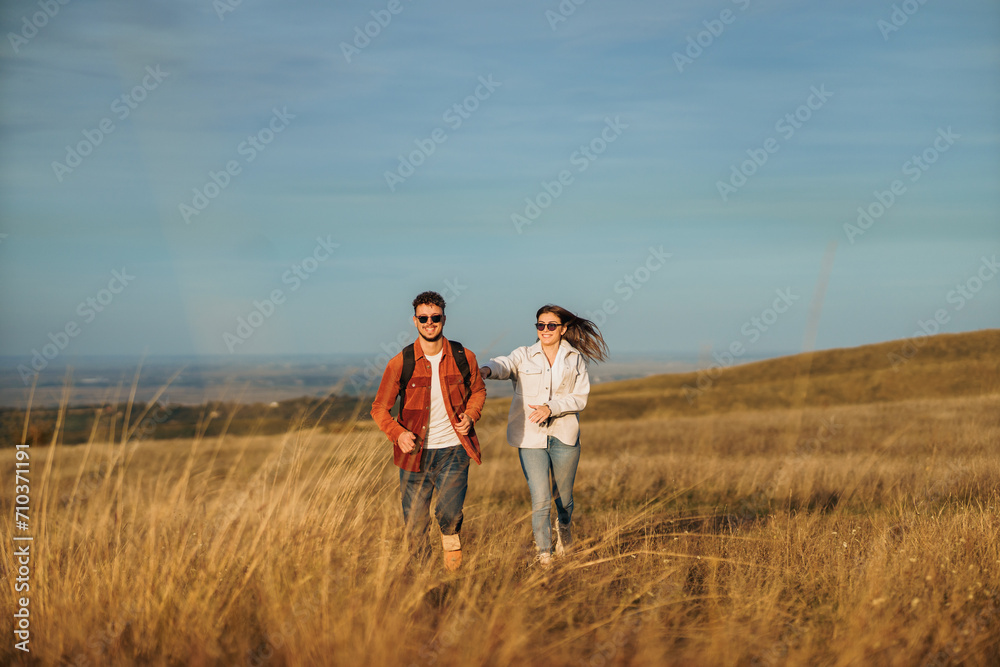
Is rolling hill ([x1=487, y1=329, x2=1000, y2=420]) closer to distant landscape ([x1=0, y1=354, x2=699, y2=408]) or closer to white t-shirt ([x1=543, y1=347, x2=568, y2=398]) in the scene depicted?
white t-shirt ([x1=543, y1=347, x2=568, y2=398])

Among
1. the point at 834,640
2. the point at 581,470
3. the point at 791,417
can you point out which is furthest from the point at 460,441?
the point at 791,417

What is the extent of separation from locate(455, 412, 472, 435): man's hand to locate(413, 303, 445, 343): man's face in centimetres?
64

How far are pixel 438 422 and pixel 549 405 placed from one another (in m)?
1.01

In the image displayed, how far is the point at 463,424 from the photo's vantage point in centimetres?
592

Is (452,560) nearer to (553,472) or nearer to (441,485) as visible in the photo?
(441,485)

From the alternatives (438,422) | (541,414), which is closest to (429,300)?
(438,422)

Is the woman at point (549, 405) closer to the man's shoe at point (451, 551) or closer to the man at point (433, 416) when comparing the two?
the man at point (433, 416)

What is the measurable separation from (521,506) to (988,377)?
27416mm

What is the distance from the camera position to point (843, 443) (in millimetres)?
16141

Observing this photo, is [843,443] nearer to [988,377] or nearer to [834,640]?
[834,640]

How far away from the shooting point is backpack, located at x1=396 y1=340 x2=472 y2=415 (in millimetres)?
5988

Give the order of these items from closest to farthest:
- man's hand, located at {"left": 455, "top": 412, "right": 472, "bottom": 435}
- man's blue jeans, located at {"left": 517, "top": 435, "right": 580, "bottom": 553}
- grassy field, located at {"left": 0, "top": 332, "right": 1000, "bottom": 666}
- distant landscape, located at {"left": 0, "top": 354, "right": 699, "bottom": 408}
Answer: grassy field, located at {"left": 0, "top": 332, "right": 1000, "bottom": 666}, distant landscape, located at {"left": 0, "top": 354, "right": 699, "bottom": 408}, man's hand, located at {"left": 455, "top": 412, "right": 472, "bottom": 435}, man's blue jeans, located at {"left": 517, "top": 435, "right": 580, "bottom": 553}

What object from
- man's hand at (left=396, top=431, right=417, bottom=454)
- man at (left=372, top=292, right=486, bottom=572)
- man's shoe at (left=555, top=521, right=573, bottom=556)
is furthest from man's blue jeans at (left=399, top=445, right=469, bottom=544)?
man's shoe at (left=555, top=521, right=573, bottom=556)

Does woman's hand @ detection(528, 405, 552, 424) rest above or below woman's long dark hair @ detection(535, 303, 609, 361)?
below
